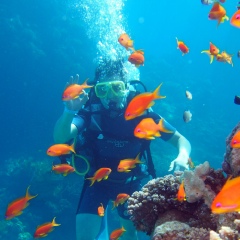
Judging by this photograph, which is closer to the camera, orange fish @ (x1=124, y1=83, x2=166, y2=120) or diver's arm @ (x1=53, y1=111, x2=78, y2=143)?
orange fish @ (x1=124, y1=83, x2=166, y2=120)

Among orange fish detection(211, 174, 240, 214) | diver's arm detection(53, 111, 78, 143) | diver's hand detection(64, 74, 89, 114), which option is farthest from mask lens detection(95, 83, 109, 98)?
orange fish detection(211, 174, 240, 214)

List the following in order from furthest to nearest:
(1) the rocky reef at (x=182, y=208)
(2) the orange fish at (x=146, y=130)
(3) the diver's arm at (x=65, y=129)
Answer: (3) the diver's arm at (x=65, y=129)
(2) the orange fish at (x=146, y=130)
(1) the rocky reef at (x=182, y=208)

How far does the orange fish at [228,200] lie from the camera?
171 centimetres

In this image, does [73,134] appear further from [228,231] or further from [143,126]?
[228,231]

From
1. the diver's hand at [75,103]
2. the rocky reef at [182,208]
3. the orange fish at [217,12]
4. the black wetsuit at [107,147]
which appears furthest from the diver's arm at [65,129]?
the orange fish at [217,12]

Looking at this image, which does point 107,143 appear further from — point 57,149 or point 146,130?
point 146,130

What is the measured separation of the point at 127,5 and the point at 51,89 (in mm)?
58418

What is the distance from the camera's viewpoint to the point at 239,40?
51.8 m

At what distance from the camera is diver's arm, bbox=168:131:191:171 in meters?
4.62

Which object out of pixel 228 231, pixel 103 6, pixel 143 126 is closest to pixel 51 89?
pixel 103 6

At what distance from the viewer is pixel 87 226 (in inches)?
231

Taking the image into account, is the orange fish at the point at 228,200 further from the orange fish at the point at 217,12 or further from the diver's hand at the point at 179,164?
the orange fish at the point at 217,12

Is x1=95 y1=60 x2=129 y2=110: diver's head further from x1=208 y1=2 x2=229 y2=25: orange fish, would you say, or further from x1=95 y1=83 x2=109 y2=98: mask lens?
x1=208 y1=2 x2=229 y2=25: orange fish

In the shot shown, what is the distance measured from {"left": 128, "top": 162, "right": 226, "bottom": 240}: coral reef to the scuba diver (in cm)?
234
